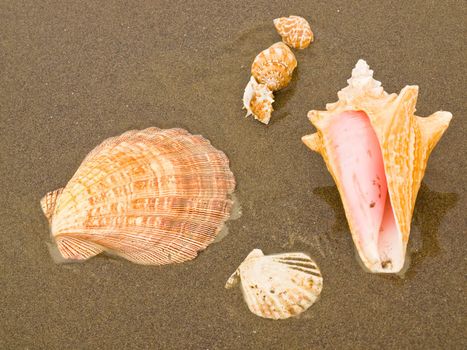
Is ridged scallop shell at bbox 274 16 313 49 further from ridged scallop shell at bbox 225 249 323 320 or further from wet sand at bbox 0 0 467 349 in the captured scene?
ridged scallop shell at bbox 225 249 323 320

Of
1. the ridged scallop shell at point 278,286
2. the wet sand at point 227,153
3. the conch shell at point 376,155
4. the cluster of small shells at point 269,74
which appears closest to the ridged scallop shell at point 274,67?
the cluster of small shells at point 269,74

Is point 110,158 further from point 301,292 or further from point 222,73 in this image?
point 301,292

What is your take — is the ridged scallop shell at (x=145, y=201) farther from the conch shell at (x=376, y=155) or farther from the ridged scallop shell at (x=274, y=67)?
the conch shell at (x=376, y=155)

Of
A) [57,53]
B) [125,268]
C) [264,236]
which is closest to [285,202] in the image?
[264,236]

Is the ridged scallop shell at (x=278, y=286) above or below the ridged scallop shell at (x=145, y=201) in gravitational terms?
below

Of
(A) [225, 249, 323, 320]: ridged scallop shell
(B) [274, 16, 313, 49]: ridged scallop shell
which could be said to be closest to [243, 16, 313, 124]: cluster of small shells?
→ (B) [274, 16, 313, 49]: ridged scallop shell

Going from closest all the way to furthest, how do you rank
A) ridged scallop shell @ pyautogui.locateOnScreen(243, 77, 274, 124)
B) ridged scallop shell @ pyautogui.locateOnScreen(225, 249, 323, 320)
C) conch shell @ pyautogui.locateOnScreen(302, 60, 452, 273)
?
conch shell @ pyautogui.locateOnScreen(302, 60, 452, 273) < ridged scallop shell @ pyautogui.locateOnScreen(225, 249, 323, 320) < ridged scallop shell @ pyautogui.locateOnScreen(243, 77, 274, 124)

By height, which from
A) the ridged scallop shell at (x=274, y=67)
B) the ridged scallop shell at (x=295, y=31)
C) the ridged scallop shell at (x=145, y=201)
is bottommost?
the ridged scallop shell at (x=145, y=201)
